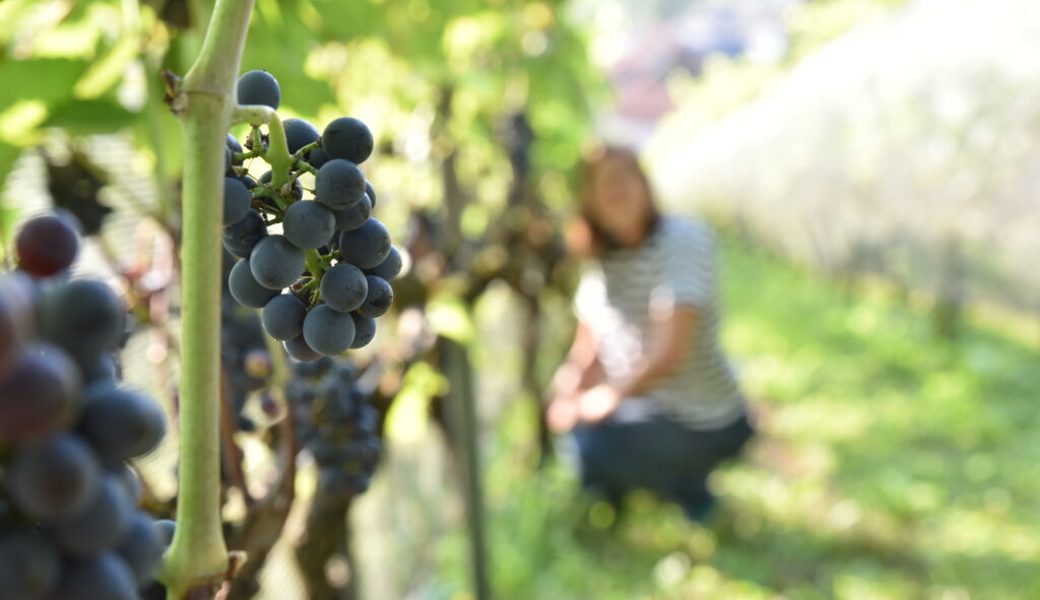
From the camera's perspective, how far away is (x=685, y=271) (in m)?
2.18

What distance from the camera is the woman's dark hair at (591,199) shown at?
7.54 ft

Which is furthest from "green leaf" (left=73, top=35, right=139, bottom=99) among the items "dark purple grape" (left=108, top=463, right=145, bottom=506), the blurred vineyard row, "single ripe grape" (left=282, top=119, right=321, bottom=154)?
the blurred vineyard row

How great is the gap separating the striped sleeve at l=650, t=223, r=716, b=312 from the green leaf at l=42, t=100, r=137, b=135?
162 centimetres

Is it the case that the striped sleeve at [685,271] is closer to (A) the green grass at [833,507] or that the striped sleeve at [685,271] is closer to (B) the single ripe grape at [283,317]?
(A) the green grass at [833,507]

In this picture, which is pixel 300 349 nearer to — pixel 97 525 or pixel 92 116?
pixel 97 525

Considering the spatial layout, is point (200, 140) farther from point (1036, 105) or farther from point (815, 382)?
point (815, 382)

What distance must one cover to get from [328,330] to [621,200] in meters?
1.97

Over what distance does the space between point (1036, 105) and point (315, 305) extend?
136 inches

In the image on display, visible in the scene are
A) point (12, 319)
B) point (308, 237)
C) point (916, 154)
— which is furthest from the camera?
point (916, 154)

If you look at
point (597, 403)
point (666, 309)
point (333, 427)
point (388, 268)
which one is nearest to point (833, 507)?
point (597, 403)

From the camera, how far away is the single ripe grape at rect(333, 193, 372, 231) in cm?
34

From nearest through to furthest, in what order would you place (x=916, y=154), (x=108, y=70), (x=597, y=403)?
(x=108, y=70), (x=597, y=403), (x=916, y=154)

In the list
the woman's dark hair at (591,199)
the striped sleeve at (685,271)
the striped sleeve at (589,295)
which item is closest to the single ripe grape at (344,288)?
the striped sleeve at (685,271)

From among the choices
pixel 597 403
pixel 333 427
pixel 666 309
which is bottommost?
pixel 597 403
